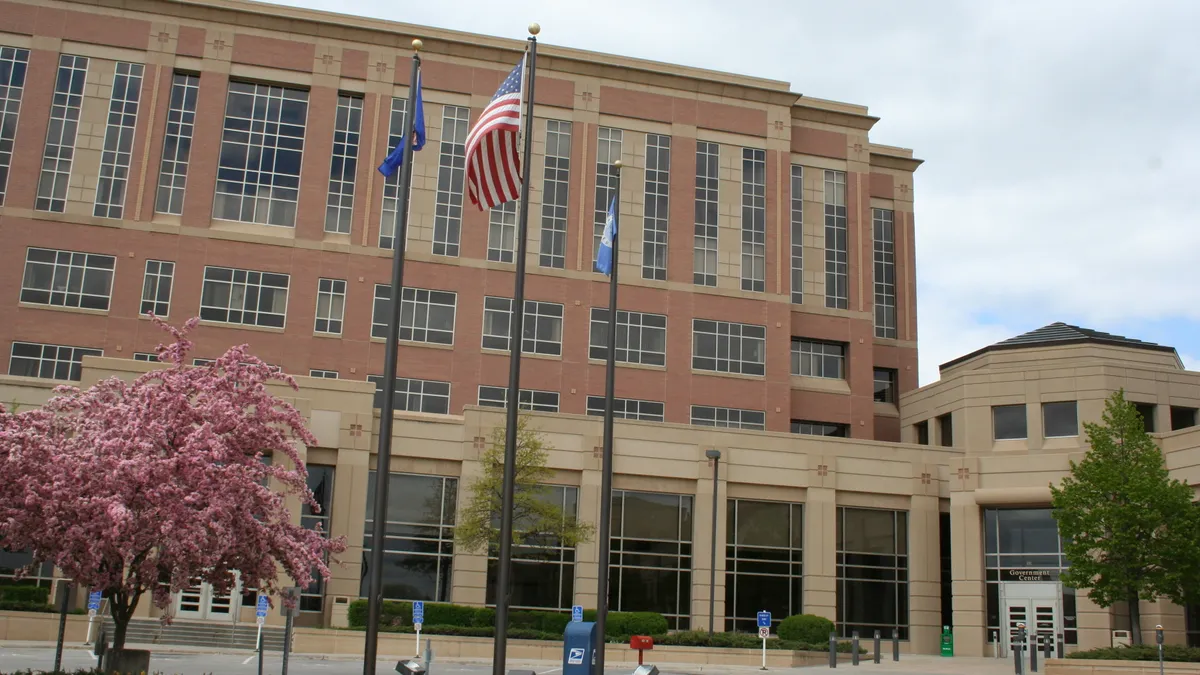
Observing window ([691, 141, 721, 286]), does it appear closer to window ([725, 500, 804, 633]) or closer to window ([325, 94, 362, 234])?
window ([725, 500, 804, 633])

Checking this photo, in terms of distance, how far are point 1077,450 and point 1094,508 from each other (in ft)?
28.0

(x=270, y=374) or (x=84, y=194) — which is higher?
(x=84, y=194)

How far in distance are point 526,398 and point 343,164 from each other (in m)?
13.0

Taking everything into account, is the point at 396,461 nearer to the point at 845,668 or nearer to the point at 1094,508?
the point at 845,668

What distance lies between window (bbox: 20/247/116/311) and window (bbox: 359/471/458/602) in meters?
15.2

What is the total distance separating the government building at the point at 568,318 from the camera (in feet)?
140

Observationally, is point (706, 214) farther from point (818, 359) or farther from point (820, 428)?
point (820, 428)

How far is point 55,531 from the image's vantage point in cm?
1986

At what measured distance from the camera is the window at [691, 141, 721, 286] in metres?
54.3

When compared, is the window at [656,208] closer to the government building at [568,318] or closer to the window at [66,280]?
the government building at [568,318]

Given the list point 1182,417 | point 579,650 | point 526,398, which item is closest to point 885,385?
point 1182,417

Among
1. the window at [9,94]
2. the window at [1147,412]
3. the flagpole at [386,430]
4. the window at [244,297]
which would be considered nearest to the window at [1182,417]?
the window at [1147,412]

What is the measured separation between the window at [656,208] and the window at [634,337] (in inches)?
80.7

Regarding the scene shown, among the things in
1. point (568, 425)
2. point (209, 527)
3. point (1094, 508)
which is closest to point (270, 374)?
point (209, 527)
